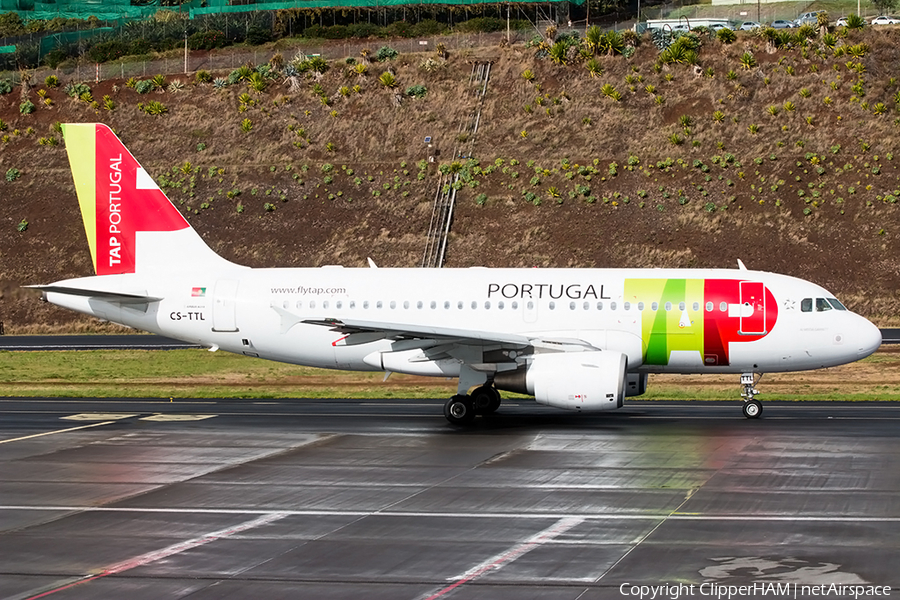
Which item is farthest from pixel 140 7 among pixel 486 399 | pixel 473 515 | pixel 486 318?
pixel 473 515

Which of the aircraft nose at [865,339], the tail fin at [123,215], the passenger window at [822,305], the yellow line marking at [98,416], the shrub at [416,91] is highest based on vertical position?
the shrub at [416,91]

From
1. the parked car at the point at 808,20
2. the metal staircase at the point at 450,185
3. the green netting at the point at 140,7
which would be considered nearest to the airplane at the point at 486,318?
the metal staircase at the point at 450,185

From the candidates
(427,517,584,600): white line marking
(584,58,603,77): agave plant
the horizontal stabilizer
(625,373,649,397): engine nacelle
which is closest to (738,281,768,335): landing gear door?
(625,373,649,397): engine nacelle

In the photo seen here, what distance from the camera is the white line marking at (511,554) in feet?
48.1

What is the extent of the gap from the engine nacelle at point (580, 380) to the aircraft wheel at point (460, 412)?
216cm

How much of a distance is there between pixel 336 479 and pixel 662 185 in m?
51.5

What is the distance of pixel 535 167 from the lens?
7281 cm

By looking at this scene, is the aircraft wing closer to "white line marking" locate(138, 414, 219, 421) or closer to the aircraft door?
the aircraft door

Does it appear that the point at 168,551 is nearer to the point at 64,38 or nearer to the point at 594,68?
the point at 594,68

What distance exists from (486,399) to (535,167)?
4388 cm

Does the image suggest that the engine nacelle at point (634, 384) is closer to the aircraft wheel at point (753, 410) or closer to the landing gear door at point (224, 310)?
the aircraft wheel at point (753, 410)

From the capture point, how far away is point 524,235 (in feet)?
224

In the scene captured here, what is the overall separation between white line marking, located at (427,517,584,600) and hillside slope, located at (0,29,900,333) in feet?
156

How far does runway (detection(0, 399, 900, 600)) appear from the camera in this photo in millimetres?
14992
